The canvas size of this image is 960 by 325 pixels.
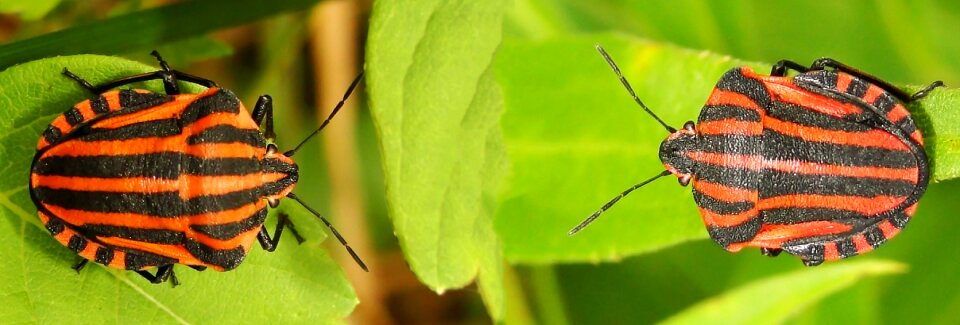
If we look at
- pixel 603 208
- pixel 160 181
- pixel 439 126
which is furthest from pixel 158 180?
pixel 603 208

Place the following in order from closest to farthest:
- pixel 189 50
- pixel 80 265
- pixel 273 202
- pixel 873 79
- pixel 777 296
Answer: pixel 80 265 → pixel 273 202 → pixel 777 296 → pixel 873 79 → pixel 189 50

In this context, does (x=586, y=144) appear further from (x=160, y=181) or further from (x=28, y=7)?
(x=28, y=7)

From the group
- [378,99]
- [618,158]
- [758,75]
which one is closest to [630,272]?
[618,158]

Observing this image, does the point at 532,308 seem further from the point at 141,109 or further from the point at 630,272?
the point at 141,109

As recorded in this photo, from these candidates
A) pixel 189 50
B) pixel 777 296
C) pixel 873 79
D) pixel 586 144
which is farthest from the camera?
pixel 586 144

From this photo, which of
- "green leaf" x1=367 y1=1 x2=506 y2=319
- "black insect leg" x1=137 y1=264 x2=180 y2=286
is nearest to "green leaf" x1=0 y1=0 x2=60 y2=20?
"black insect leg" x1=137 y1=264 x2=180 y2=286

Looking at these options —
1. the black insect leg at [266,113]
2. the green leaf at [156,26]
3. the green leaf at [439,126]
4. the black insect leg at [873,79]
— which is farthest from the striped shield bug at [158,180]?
the black insect leg at [873,79]
